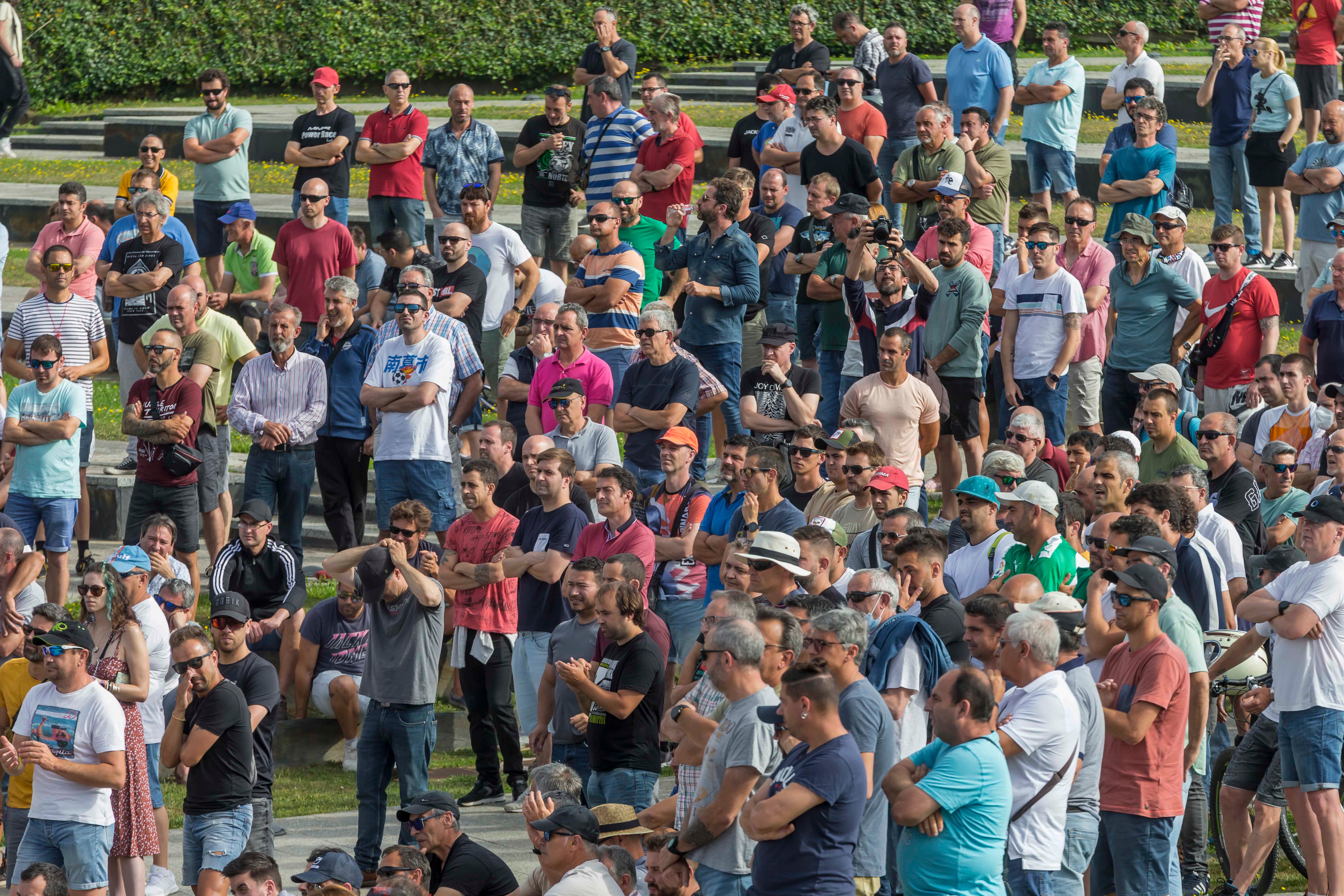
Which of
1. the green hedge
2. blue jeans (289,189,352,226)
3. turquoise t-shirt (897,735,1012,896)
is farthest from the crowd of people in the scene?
the green hedge

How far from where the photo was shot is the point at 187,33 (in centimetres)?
2814

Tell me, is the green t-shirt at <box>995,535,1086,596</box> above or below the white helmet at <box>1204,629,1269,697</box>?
above

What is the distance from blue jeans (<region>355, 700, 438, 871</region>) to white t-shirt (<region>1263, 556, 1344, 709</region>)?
15.5ft

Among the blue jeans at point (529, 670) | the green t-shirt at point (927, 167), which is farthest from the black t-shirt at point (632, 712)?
the green t-shirt at point (927, 167)

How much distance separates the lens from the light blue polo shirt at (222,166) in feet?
57.5

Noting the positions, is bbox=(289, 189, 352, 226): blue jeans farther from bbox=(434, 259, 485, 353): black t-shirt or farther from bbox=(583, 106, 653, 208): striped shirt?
bbox=(434, 259, 485, 353): black t-shirt

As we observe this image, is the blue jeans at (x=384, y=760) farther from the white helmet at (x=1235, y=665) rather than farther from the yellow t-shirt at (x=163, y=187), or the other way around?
the yellow t-shirt at (x=163, y=187)

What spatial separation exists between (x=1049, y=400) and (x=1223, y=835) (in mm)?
4578

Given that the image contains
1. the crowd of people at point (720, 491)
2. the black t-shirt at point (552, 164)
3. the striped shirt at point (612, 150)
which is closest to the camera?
the crowd of people at point (720, 491)

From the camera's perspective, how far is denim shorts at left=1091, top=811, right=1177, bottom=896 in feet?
24.7

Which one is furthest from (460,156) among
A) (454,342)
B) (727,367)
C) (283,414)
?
(283,414)

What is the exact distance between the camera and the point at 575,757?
952 centimetres

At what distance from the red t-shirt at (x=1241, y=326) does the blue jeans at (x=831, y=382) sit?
9.29ft

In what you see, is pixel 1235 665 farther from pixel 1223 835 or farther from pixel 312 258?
pixel 312 258
